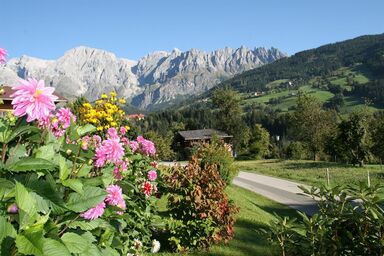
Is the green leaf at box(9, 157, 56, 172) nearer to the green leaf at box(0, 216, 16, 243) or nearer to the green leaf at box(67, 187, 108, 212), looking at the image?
the green leaf at box(67, 187, 108, 212)

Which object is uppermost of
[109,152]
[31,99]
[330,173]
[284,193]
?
[31,99]

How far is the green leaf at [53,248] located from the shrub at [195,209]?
21.2 ft

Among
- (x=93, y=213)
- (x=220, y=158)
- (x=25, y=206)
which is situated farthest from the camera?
(x=220, y=158)

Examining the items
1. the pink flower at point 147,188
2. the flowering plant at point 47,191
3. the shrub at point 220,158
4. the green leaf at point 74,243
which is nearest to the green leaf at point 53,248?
the flowering plant at point 47,191

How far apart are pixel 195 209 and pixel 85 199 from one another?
611cm

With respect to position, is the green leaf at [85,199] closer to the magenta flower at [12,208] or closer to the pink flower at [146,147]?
the magenta flower at [12,208]

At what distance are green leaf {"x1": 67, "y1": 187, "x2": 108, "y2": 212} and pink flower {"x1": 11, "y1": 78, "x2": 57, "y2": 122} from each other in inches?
21.0

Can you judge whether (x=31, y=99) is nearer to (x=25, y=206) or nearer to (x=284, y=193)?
(x=25, y=206)

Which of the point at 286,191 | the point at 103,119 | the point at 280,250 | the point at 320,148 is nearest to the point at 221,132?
the point at 320,148

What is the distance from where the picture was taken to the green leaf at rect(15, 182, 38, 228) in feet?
5.89

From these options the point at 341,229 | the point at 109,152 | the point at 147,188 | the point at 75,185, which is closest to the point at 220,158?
the point at 147,188

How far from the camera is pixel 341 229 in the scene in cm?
393

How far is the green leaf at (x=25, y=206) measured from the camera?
1.79 m

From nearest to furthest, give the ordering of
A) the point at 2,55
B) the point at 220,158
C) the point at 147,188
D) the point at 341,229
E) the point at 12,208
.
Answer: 1. the point at 12,208
2. the point at 2,55
3. the point at 341,229
4. the point at 147,188
5. the point at 220,158
